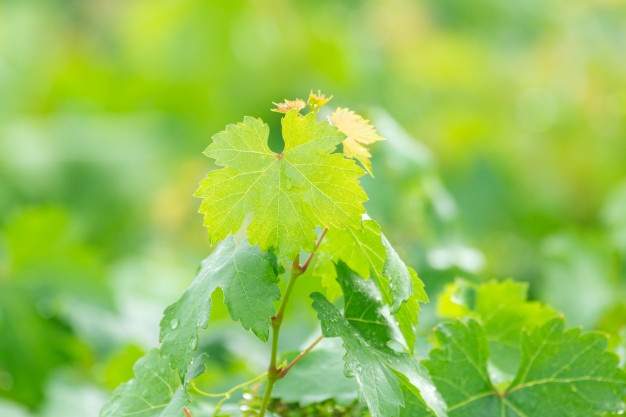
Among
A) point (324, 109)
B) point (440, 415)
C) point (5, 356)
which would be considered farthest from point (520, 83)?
point (440, 415)

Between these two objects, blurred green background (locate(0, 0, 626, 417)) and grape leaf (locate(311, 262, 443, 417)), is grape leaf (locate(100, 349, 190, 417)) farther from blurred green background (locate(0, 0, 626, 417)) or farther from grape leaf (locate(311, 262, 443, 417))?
blurred green background (locate(0, 0, 626, 417))

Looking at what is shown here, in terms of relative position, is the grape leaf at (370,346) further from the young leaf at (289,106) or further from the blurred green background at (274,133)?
the blurred green background at (274,133)

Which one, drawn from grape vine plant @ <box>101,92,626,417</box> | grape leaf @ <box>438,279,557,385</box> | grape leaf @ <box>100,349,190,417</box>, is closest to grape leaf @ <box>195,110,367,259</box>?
grape vine plant @ <box>101,92,626,417</box>

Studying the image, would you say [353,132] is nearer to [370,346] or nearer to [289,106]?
[289,106]

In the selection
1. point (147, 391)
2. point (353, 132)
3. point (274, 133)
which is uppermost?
point (274, 133)

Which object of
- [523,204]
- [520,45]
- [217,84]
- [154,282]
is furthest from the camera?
[520,45]

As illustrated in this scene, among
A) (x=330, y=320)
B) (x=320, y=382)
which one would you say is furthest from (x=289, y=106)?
(x=320, y=382)

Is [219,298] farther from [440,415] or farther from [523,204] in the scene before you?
[523,204]
